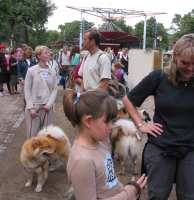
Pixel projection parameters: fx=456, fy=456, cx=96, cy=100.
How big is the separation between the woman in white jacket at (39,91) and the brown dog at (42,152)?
0.66 metres

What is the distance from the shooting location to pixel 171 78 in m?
3.41

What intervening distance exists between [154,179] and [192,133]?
1.51ft

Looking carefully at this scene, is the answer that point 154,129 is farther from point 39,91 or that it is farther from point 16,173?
point 16,173

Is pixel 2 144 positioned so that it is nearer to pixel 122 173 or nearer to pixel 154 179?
pixel 122 173

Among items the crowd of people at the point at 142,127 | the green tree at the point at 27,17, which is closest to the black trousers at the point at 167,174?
the crowd of people at the point at 142,127

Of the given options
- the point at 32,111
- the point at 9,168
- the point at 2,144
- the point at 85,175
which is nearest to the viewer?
the point at 85,175

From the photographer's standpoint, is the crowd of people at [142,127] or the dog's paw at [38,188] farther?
the dog's paw at [38,188]

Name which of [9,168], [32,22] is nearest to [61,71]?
[9,168]

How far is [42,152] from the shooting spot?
229 inches

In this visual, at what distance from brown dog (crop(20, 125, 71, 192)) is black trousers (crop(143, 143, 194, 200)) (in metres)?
2.51

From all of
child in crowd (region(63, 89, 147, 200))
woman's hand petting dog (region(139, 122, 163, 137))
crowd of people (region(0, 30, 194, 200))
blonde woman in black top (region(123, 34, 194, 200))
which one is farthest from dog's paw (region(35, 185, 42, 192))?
child in crowd (region(63, 89, 147, 200))

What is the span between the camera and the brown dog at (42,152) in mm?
5809

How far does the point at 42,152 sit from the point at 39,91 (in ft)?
3.83

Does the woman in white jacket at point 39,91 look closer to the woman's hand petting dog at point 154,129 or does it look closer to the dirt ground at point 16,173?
the dirt ground at point 16,173
